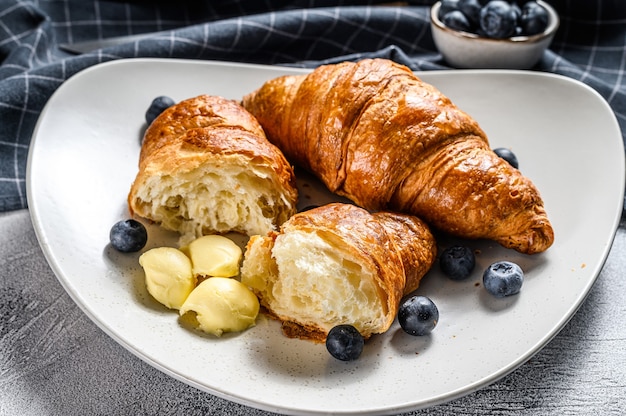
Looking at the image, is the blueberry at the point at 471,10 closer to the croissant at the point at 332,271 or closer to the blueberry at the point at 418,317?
the croissant at the point at 332,271

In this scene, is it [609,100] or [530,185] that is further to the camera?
[609,100]

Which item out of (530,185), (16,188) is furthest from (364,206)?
(16,188)

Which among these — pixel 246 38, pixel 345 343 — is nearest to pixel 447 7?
pixel 246 38

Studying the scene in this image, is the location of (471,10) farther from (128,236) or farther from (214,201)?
(128,236)

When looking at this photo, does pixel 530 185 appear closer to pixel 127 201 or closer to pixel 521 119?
pixel 521 119

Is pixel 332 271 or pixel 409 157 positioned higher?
pixel 409 157

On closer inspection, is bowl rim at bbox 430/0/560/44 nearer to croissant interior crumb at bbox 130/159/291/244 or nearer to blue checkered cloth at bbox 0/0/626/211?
blue checkered cloth at bbox 0/0/626/211
